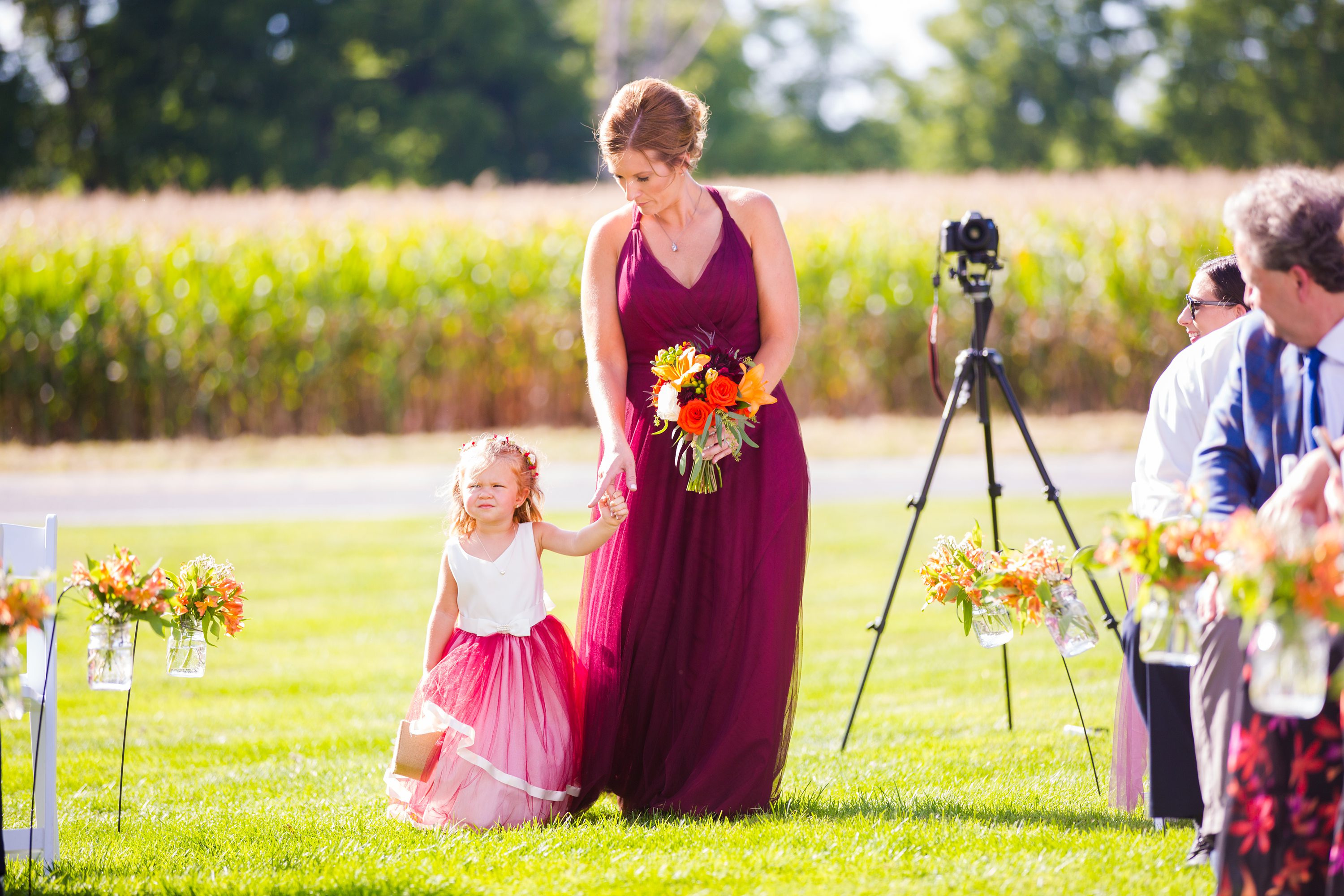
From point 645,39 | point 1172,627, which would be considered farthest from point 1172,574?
point 645,39

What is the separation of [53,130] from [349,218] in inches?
743

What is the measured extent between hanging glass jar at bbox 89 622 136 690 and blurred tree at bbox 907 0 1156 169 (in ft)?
119

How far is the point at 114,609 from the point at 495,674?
114cm

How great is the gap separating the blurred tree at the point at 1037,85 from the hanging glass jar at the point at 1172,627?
36.3m

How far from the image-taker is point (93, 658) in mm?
3330

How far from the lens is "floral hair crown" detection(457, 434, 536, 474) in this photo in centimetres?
417

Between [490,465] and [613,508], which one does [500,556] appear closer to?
[490,465]

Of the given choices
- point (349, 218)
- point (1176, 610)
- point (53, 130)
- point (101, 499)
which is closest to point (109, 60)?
point (53, 130)

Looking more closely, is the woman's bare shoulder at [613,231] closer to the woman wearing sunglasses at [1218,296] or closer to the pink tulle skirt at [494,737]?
the pink tulle skirt at [494,737]

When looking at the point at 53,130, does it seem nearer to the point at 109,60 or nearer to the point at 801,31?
the point at 109,60

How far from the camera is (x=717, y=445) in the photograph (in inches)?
153

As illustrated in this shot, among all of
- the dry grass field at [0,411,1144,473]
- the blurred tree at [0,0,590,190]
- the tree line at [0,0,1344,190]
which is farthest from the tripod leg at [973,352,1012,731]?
the blurred tree at [0,0,590,190]

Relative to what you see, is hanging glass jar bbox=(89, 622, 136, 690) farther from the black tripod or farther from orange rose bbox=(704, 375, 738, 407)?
the black tripod

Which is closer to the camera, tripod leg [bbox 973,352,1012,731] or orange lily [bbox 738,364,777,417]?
orange lily [bbox 738,364,777,417]
